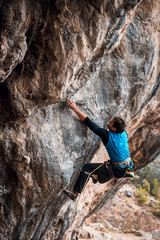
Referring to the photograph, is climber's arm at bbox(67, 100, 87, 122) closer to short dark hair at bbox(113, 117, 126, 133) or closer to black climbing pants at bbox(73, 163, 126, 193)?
short dark hair at bbox(113, 117, 126, 133)

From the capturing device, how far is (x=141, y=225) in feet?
65.1

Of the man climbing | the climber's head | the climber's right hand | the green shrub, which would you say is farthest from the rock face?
the green shrub

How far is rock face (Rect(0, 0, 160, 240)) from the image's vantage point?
3.00 meters

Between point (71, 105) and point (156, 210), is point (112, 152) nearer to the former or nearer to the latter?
point (71, 105)

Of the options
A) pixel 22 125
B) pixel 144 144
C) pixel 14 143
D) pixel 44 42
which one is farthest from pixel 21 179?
pixel 144 144

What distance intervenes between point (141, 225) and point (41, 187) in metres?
18.6

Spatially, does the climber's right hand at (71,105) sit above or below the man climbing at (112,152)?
above

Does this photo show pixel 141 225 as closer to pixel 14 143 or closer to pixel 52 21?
pixel 14 143

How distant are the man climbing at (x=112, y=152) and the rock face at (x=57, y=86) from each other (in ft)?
0.99

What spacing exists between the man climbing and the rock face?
0.30 meters

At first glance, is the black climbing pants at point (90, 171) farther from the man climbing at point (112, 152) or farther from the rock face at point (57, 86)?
the rock face at point (57, 86)

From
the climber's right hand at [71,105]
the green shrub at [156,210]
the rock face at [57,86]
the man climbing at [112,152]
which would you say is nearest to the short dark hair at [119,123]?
A: the man climbing at [112,152]

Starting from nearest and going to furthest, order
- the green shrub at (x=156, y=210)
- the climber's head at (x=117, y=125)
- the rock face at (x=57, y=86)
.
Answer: the rock face at (x=57, y=86) → the climber's head at (x=117, y=125) → the green shrub at (x=156, y=210)

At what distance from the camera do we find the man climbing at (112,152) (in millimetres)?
4844
